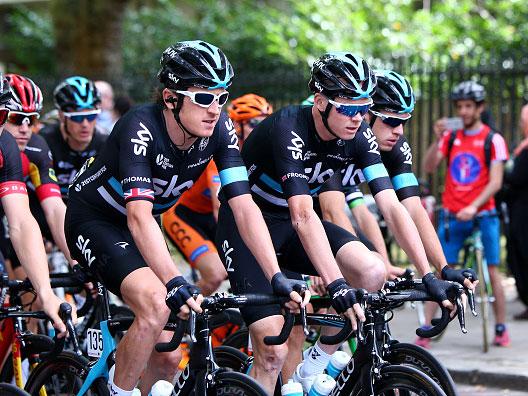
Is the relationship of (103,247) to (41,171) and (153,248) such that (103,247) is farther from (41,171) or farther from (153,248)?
(41,171)

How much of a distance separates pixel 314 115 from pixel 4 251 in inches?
110

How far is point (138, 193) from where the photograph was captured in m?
5.67

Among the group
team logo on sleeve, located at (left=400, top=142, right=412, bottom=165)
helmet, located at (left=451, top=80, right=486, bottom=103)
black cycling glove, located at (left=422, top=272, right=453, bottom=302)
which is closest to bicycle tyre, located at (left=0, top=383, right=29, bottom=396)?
black cycling glove, located at (left=422, top=272, right=453, bottom=302)

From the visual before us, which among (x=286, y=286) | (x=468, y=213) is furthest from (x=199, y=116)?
(x=468, y=213)

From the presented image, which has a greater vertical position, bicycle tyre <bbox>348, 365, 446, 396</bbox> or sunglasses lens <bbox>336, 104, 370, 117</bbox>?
sunglasses lens <bbox>336, 104, 370, 117</bbox>

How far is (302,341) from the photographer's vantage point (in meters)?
6.85

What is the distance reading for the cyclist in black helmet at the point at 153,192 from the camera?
559 cm

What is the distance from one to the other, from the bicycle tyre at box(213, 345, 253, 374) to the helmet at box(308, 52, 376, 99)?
1.54m

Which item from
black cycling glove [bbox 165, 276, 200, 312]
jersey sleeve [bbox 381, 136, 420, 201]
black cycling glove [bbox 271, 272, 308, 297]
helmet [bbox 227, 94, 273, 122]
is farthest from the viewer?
helmet [bbox 227, 94, 273, 122]

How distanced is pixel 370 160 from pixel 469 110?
3.70 m

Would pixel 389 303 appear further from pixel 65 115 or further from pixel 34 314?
pixel 65 115

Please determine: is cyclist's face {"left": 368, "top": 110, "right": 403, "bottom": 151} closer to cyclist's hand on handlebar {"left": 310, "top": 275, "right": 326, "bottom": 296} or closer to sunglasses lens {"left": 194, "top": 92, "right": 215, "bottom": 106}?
cyclist's hand on handlebar {"left": 310, "top": 275, "right": 326, "bottom": 296}

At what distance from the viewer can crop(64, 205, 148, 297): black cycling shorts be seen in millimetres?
5805

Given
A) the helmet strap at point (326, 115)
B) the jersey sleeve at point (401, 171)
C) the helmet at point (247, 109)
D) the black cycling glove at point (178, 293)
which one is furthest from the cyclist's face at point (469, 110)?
the black cycling glove at point (178, 293)
